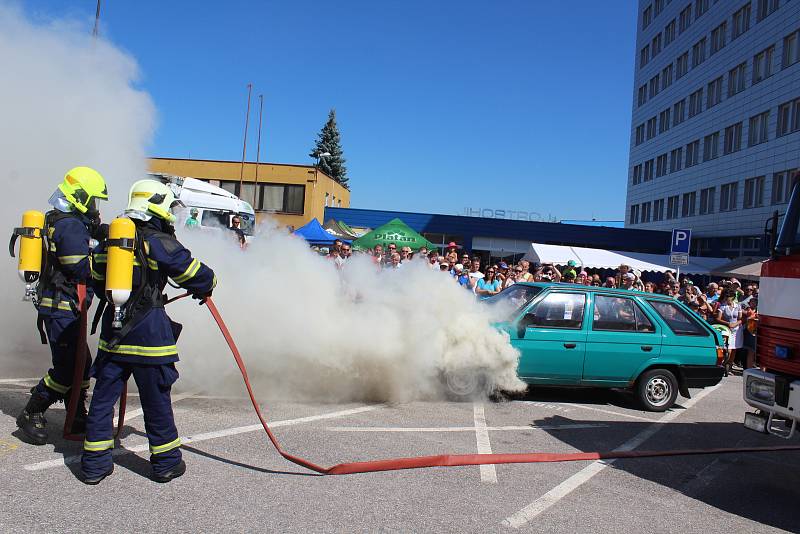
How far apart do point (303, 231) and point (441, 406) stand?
421 inches

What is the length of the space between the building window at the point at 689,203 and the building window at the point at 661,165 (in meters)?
4.12

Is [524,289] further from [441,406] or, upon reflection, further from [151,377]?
[151,377]

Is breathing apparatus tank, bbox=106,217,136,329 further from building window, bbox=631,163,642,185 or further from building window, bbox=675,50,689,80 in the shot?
building window, bbox=631,163,642,185

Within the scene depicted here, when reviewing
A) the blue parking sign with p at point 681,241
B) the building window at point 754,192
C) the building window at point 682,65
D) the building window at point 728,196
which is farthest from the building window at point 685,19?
the blue parking sign with p at point 681,241

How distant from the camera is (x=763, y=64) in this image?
30984 millimetres

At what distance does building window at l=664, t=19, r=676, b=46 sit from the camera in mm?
43781

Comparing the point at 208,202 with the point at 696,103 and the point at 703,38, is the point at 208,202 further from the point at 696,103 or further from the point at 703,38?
the point at 703,38

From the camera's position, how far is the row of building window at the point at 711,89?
28812 mm

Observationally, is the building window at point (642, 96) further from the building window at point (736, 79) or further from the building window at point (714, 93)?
the building window at point (736, 79)

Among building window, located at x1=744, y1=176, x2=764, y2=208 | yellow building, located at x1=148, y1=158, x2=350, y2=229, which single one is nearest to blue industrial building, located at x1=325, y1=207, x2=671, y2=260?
yellow building, located at x1=148, y1=158, x2=350, y2=229

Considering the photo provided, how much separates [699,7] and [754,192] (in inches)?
601

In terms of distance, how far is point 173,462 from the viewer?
421cm

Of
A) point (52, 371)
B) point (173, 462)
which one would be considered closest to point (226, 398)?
point (52, 371)

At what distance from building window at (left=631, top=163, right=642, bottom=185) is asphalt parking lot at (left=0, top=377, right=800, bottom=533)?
45.6m
